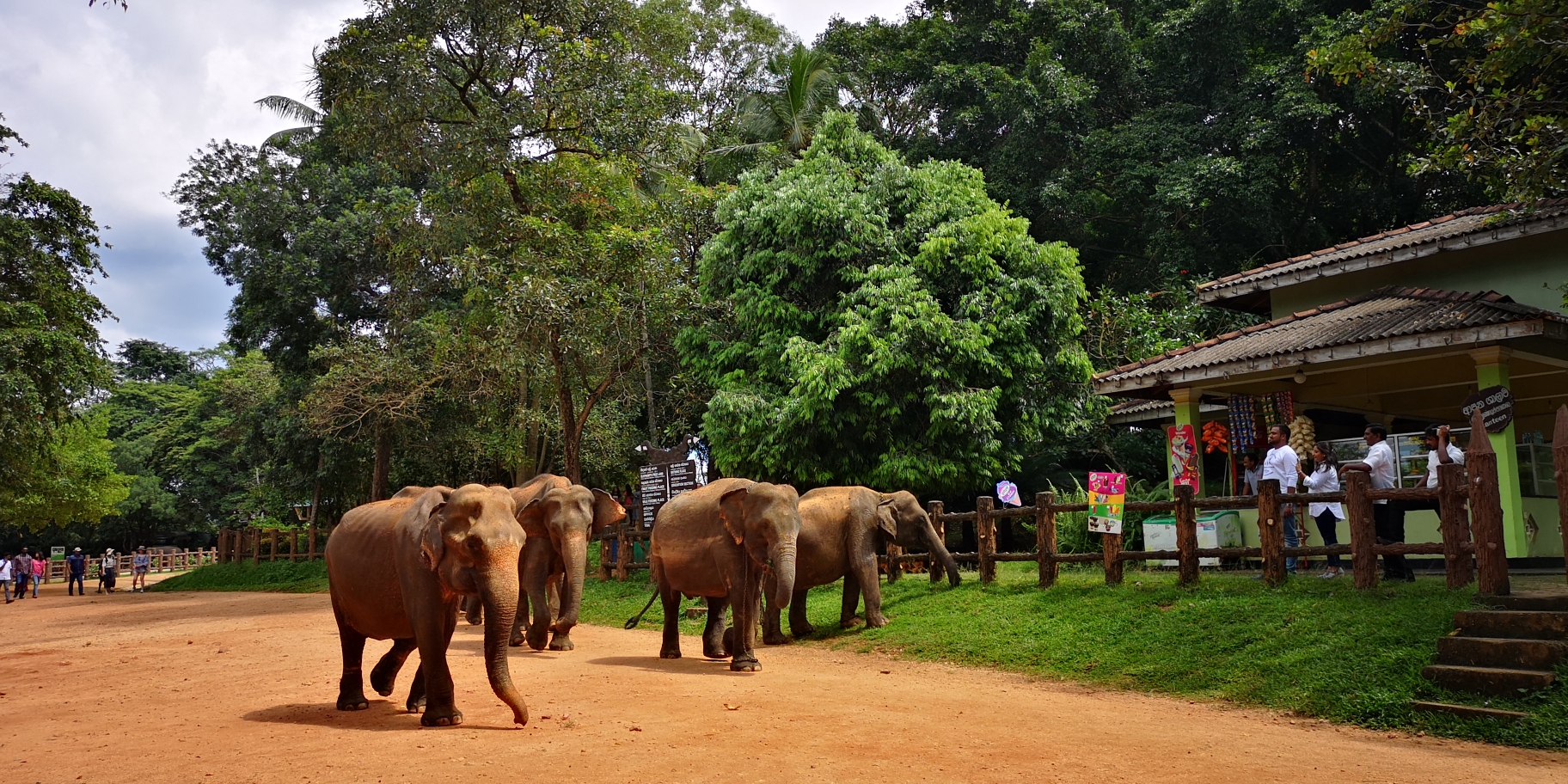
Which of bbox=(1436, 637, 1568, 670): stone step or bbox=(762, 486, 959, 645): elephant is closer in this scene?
bbox=(1436, 637, 1568, 670): stone step

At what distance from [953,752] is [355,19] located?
18874 mm

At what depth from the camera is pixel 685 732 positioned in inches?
295

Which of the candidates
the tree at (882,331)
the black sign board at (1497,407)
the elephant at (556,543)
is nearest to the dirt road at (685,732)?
the elephant at (556,543)

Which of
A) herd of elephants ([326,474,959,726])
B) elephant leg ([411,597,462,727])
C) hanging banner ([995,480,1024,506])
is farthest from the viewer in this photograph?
hanging banner ([995,480,1024,506])

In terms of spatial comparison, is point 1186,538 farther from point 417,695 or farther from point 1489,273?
point 417,695

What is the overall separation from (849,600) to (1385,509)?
21.8 ft

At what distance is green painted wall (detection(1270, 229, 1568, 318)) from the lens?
1516cm

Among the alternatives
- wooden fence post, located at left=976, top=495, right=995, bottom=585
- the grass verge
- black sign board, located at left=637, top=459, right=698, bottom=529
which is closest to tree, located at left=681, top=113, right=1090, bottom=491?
black sign board, located at left=637, top=459, right=698, bottom=529

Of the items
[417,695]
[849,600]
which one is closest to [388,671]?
[417,695]

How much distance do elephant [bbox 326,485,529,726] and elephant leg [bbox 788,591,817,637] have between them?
6798mm

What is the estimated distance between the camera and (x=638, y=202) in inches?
878

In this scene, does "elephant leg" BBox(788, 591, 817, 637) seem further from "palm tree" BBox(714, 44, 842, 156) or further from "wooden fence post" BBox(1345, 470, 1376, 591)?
"palm tree" BBox(714, 44, 842, 156)

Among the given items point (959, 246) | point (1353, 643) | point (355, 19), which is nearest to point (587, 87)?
point (355, 19)

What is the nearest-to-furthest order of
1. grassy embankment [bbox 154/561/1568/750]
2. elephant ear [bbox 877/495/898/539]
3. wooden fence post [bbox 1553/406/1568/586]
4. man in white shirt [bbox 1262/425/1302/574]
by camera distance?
grassy embankment [bbox 154/561/1568/750] → wooden fence post [bbox 1553/406/1568/586] → man in white shirt [bbox 1262/425/1302/574] → elephant ear [bbox 877/495/898/539]
